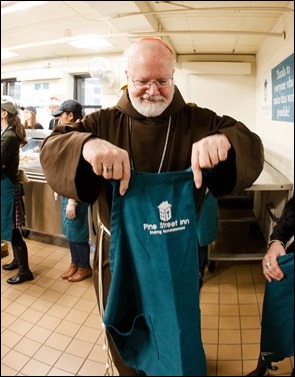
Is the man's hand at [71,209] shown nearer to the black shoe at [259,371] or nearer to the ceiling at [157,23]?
the ceiling at [157,23]

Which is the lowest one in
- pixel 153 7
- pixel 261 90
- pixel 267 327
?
pixel 267 327

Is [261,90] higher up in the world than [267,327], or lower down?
higher up

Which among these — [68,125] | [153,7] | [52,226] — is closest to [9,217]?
[52,226]

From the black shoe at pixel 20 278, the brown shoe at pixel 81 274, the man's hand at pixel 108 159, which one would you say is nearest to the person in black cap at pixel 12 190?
the black shoe at pixel 20 278

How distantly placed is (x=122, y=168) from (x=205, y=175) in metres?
0.13

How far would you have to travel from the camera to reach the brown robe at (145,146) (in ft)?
1.12

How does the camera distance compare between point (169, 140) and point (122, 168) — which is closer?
point (122, 168)

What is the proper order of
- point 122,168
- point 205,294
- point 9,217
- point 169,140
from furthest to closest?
point 205,294 → point 9,217 → point 169,140 → point 122,168

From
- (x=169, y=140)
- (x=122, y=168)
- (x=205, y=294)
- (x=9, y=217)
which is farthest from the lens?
(x=205, y=294)

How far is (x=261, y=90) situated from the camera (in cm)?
46

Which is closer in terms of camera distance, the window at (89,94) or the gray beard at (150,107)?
the gray beard at (150,107)

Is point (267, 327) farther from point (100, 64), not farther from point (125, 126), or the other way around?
point (100, 64)

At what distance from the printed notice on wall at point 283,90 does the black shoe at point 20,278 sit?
0.62 m

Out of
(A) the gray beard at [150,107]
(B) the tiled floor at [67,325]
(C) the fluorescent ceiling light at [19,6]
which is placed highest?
(C) the fluorescent ceiling light at [19,6]
